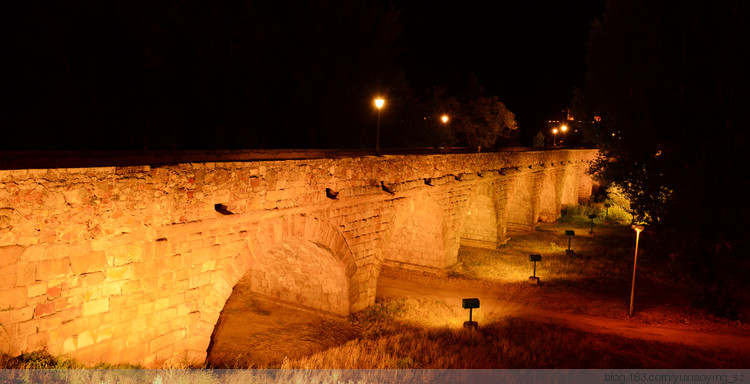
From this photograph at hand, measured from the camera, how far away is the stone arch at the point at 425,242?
15.2 m

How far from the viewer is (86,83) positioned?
62.5ft

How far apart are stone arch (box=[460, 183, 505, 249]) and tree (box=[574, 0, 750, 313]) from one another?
18.6ft

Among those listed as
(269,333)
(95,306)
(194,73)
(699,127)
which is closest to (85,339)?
(95,306)

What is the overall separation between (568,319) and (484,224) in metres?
7.93

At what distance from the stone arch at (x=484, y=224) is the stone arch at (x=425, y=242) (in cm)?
A: 318

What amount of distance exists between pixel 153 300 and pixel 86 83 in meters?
15.4

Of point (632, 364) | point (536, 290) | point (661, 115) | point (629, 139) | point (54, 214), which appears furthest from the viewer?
point (629, 139)

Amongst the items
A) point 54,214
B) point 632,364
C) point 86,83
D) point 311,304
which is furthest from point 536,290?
point 86,83

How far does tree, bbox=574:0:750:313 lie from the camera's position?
11586 millimetres

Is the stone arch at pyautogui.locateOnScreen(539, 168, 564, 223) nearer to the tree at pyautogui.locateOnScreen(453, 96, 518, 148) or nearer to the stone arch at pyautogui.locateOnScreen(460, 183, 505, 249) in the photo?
the stone arch at pyautogui.locateOnScreen(460, 183, 505, 249)

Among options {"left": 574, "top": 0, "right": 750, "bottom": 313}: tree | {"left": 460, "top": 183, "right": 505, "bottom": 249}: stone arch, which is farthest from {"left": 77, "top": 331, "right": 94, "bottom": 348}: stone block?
{"left": 460, "top": 183, "right": 505, "bottom": 249}: stone arch

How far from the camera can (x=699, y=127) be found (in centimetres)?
1205

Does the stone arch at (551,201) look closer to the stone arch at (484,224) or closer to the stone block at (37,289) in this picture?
the stone arch at (484,224)

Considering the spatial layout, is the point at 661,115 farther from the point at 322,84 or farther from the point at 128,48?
the point at 128,48
